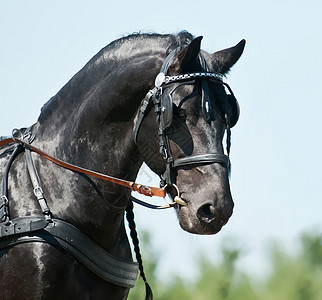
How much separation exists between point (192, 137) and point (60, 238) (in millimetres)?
1214

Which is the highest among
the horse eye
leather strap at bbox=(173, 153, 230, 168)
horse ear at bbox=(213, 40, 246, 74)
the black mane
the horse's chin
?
the black mane

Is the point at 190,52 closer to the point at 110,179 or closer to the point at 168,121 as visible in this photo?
the point at 168,121

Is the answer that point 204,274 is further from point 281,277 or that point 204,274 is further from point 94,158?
point 94,158

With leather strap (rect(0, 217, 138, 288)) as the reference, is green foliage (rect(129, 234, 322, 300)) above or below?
above

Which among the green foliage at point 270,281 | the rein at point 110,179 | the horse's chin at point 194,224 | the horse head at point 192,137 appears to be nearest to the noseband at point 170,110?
the horse head at point 192,137

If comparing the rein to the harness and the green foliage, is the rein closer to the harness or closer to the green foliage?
the harness

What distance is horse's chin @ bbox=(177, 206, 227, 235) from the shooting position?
432 cm

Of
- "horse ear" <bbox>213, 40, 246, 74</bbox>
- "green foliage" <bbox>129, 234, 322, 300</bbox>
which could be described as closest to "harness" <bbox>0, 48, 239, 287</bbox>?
"horse ear" <bbox>213, 40, 246, 74</bbox>

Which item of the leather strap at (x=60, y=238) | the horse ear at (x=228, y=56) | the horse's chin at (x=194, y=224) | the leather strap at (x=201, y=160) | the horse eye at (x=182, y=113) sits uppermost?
the horse ear at (x=228, y=56)

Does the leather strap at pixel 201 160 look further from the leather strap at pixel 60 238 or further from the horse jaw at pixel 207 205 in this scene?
the leather strap at pixel 60 238

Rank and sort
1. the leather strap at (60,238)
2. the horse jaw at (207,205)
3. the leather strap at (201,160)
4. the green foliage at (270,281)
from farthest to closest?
1. the green foliage at (270,281)
2. the leather strap at (60,238)
3. the leather strap at (201,160)
4. the horse jaw at (207,205)

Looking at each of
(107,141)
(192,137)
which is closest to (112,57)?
(107,141)

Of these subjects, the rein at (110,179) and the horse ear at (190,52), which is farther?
the rein at (110,179)

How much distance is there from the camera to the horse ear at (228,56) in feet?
16.3
